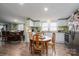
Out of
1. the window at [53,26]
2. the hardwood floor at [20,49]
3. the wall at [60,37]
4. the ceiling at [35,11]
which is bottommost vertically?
the hardwood floor at [20,49]

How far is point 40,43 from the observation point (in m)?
2.66

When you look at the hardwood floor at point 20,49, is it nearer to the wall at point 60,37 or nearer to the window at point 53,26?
the wall at point 60,37

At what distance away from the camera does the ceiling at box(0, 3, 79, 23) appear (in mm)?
2447

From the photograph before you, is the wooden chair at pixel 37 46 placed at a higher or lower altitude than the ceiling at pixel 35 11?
lower

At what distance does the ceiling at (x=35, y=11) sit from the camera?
245cm

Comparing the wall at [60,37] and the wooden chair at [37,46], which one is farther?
the wooden chair at [37,46]

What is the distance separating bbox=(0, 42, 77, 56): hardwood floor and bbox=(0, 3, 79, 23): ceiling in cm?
59

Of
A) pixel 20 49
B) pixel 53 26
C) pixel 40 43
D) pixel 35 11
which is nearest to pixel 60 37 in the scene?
pixel 53 26

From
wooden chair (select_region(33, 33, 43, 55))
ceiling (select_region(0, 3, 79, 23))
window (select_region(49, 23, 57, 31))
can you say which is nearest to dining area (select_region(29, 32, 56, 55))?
wooden chair (select_region(33, 33, 43, 55))

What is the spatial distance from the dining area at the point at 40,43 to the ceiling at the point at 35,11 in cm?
42

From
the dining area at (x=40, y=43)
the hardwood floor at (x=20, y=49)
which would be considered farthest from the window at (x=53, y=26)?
the hardwood floor at (x=20, y=49)

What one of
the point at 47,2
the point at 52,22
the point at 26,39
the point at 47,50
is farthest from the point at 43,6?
the point at 47,50

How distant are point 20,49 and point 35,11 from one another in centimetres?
100

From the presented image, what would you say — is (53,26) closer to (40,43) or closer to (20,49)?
(40,43)
